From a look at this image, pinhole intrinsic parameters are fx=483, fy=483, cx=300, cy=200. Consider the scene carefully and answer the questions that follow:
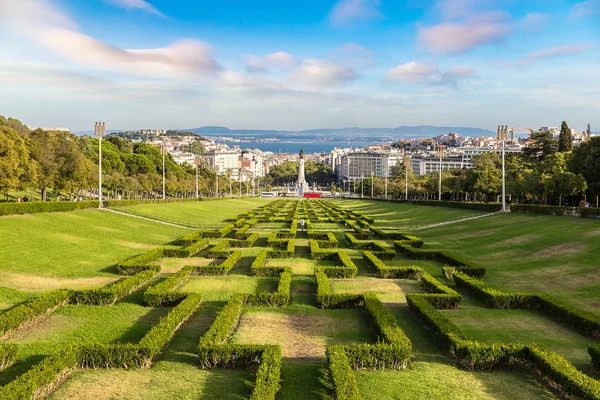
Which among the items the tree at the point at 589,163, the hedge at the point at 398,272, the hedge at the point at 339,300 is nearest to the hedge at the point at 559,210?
the tree at the point at 589,163

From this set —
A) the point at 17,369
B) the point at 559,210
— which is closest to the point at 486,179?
the point at 559,210

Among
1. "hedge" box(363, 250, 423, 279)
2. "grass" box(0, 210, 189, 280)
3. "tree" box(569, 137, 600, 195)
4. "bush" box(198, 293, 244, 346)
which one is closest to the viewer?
"bush" box(198, 293, 244, 346)

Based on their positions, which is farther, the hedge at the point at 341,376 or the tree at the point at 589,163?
→ the tree at the point at 589,163

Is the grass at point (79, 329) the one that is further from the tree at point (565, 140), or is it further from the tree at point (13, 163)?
the tree at point (565, 140)

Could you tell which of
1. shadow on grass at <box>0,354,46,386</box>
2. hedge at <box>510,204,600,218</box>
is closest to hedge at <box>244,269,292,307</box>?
shadow on grass at <box>0,354,46,386</box>

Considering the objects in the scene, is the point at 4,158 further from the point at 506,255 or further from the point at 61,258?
the point at 506,255

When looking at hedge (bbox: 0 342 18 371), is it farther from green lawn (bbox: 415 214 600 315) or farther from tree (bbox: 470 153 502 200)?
tree (bbox: 470 153 502 200)
